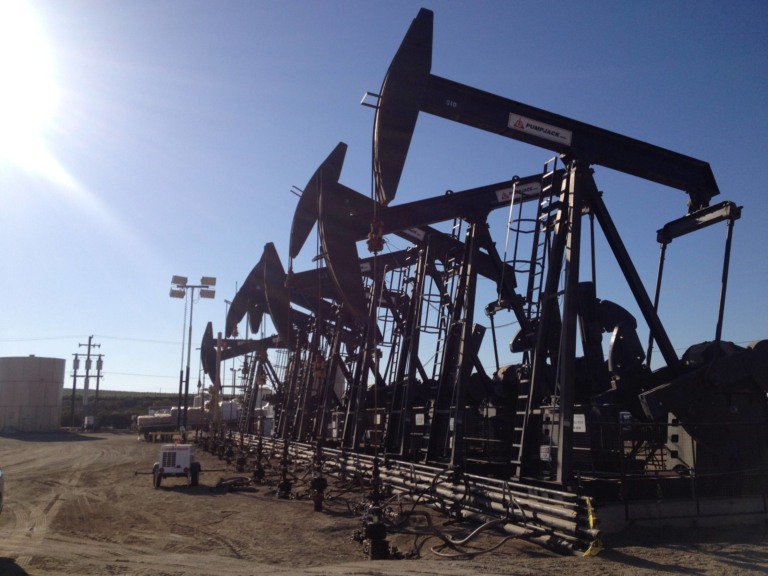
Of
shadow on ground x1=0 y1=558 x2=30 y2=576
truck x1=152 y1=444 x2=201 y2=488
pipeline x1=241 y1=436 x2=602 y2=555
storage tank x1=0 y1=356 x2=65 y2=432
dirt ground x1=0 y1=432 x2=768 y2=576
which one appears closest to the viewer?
dirt ground x1=0 y1=432 x2=768 y2=576

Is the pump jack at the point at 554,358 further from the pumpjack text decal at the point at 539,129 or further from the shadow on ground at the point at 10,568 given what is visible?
the shadow on ground at the point at 10,568

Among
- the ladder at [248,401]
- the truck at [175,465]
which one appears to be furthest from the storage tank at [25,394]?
the truck at [175,465]

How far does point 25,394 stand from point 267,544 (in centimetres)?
6181

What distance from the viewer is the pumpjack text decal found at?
37.8 ft

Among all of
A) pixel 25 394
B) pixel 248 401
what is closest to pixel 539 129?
pixel 248 401

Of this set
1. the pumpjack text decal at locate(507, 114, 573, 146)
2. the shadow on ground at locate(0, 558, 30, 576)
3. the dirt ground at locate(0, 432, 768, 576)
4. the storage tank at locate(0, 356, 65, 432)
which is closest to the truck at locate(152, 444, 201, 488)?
the dirt ground at locate(0, 432, 768, 576)

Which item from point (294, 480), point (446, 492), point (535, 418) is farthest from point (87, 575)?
point (294, 480)

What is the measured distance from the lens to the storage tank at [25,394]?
6262cm

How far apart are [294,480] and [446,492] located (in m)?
7.05

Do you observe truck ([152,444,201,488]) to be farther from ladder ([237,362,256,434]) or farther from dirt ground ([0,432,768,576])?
ladder ([237,362,256,434])

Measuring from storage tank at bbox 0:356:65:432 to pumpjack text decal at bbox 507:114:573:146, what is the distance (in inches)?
2473

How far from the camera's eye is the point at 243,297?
1278 inches

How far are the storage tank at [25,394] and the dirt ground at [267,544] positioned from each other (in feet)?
173

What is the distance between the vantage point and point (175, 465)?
1866 cm
